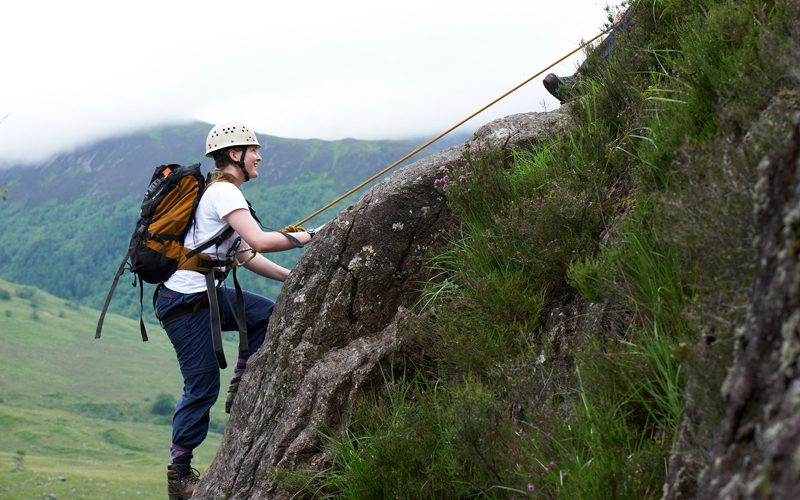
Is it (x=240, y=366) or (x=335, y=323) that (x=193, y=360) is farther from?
(x=335, y=323)

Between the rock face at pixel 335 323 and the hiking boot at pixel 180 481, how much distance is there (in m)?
0.40

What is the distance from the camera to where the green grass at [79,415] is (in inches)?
2793

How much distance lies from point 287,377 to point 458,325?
185 centimetres

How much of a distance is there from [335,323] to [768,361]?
4.78 m

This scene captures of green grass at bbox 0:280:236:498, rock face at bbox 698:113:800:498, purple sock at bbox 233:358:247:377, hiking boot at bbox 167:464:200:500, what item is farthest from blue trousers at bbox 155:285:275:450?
green grass at bbox 0:280:236:498

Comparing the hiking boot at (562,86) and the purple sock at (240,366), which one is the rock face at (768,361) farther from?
the purple sock at (240,366)

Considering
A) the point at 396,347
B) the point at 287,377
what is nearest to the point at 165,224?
the point at 287,377

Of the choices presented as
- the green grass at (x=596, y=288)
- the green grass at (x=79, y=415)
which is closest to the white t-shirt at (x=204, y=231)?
the green grass at (x=596, y=288)

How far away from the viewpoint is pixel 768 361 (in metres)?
2.45

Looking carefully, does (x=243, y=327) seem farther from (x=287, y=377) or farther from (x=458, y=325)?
(x=458, y=325)

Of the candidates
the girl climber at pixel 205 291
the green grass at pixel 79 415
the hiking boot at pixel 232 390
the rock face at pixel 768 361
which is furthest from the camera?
the green grass at pixel 79 415

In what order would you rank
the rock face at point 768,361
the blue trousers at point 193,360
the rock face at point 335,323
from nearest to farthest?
1. the rock face at point 768,361
2. the rock face at point 335,323
3. the blue trousers at point 193,360

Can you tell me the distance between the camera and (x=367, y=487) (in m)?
5.20

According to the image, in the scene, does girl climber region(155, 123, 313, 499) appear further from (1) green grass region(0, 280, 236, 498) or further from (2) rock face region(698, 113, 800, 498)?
(1) green grass region(0, 280, 236, 498)
